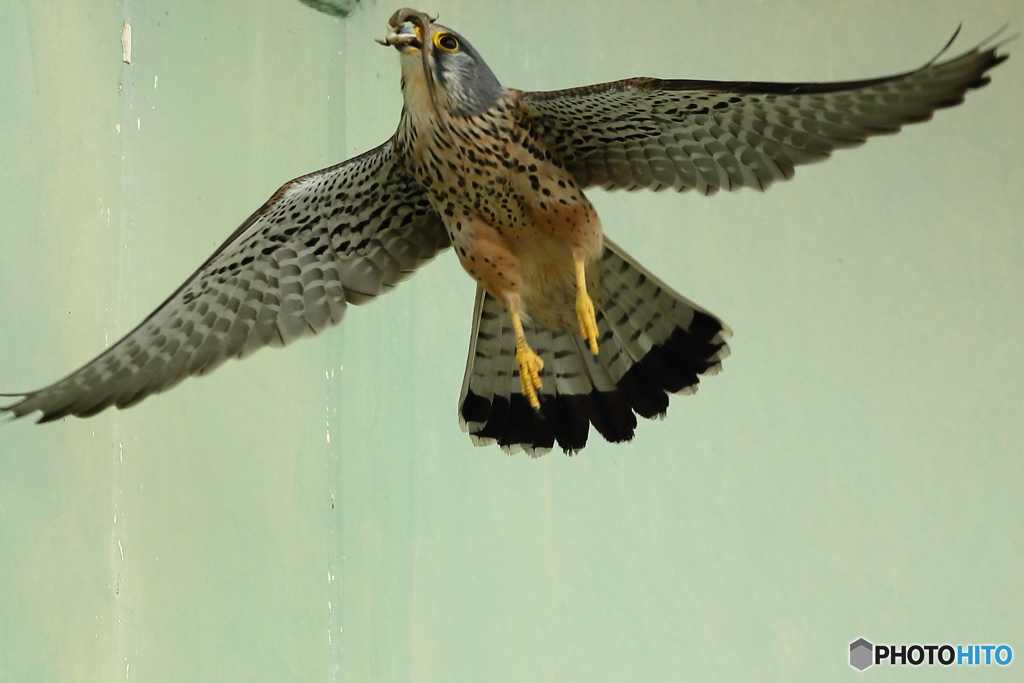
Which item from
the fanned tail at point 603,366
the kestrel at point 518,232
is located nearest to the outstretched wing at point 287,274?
the kestrel at point 518,232

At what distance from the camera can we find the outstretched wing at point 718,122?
157 cm

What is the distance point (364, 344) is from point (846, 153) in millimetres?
1382

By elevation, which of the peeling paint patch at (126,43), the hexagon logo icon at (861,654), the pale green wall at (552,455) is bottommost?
the hexagon logo icon at (861,654)

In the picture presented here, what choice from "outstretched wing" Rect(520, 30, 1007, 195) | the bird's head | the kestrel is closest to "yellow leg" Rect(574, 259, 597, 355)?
the kestrel

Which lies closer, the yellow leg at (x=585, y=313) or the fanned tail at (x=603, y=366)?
the yellow leg at (x=585, y=313)

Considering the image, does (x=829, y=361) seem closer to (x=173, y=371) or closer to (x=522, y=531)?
(x=522, y=531)

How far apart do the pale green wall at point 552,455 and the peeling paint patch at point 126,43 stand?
27 millimetres

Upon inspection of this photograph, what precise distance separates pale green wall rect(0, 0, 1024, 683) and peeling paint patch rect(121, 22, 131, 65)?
0.03 metres

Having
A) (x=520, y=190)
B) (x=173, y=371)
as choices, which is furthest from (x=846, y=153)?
(x=173, y=371)

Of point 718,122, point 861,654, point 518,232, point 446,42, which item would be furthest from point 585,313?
point 861,654

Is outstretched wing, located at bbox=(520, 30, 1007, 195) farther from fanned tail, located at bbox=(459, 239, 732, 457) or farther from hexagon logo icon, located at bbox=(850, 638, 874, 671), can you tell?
hexagon logo icon, located at bbox=(850, 638, 874, 671)

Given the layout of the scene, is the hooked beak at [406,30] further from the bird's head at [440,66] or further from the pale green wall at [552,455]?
the pale green wall at [552,455]

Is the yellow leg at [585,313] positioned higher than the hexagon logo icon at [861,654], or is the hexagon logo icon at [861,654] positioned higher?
the yellow leg at [585,313]
